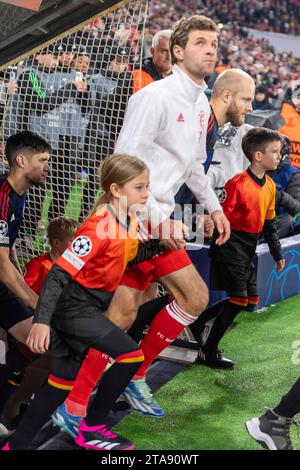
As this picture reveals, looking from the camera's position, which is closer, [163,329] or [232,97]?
[163,329]

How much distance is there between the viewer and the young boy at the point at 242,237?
4367mm

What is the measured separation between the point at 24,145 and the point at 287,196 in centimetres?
266

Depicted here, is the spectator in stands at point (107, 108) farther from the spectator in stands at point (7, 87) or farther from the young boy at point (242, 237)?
the young boy at point (242, 237)

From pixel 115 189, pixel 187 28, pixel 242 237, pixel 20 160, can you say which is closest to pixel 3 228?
pixel 20 160

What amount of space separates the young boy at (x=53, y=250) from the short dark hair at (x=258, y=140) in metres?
1.10

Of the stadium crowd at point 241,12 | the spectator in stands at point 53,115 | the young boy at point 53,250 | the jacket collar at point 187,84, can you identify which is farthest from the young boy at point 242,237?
the stadium crowd at point 241,12

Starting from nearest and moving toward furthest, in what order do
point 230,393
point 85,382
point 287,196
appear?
point 85,382
point 230,393
point 287,196

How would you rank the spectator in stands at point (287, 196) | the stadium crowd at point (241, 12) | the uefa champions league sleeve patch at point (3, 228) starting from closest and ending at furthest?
the uefa champions league sleeve patch at point (3, 228), the spectator in stands at point (287, 196), the stadium crowd at point (241, 12)

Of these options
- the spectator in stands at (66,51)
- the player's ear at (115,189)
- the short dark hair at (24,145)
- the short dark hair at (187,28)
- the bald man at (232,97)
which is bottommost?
the player's ear at (115,189)

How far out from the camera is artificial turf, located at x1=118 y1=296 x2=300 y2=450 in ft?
11.4

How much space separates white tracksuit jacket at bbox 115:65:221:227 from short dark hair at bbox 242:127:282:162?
84 cm

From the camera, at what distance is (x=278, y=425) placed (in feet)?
10.3

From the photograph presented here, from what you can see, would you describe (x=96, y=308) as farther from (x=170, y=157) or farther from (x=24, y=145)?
(x=24, y=145)

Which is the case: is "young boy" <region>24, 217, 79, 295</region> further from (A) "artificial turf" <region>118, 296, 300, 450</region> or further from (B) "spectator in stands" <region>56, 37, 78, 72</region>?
(B) "spectator in stands" <region>56, 37, 78, 72</region>
